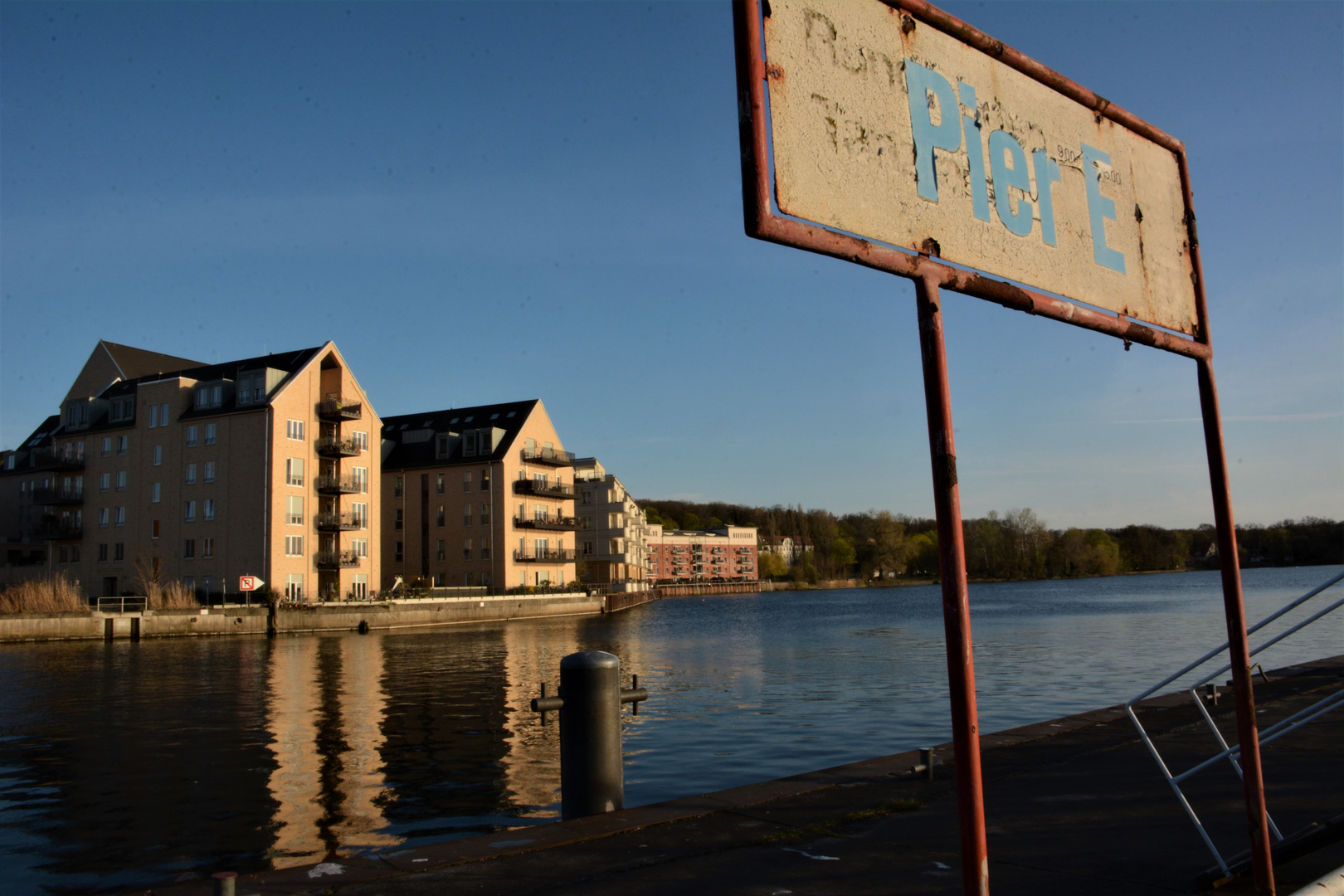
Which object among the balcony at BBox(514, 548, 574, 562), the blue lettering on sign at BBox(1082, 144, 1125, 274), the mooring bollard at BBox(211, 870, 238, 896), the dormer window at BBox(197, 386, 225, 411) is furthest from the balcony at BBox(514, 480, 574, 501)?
the blue lettering on sign at BBox(1082, 144, 1125, 274)

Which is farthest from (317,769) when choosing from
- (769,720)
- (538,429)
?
(538,429)

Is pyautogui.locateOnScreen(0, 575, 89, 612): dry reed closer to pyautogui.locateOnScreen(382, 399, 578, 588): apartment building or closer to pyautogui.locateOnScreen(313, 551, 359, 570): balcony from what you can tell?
pyautogui.locateOnScreen(313, 551, 359, 570): balcony

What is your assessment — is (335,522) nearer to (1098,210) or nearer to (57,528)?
(57,528)

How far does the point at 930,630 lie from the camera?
158 ft

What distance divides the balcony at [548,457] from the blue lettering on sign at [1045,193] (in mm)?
80046

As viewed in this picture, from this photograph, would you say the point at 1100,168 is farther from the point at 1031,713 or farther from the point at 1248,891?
the point at 1031,713

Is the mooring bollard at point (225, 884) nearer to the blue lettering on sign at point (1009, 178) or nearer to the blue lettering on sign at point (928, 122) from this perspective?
the blue lettering on sign at point (928, 122)

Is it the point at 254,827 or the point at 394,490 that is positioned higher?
the point at 394,490

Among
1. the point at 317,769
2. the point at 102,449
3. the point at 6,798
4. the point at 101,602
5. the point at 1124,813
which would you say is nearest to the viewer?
the point at 1124,813

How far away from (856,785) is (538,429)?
7946 centimetres

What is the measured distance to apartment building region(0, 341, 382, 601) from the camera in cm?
5966

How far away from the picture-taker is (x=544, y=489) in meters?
83.9

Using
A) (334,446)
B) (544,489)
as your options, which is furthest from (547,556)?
(334,446)

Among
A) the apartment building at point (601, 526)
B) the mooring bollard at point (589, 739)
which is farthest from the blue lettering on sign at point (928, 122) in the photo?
the apartment building at point (601, 526)
